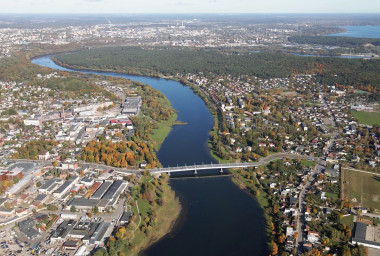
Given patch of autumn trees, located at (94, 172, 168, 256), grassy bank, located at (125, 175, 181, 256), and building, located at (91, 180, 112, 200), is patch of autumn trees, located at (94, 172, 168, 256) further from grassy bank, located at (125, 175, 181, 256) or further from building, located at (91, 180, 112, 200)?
building, located at (91, 180, 112, 200)

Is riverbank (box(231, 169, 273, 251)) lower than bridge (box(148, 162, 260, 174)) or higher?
lower

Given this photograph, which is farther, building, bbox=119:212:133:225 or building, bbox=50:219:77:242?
building, bbox=119:212:133:225

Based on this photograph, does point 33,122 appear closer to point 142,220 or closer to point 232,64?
point 142,220

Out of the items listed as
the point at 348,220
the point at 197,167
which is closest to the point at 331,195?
the point at 348,220

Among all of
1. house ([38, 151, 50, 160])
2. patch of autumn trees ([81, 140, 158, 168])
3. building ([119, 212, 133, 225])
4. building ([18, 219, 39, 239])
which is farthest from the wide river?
house ([38, 151, 50, 160])

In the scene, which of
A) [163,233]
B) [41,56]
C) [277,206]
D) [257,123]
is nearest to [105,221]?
[163,233]
